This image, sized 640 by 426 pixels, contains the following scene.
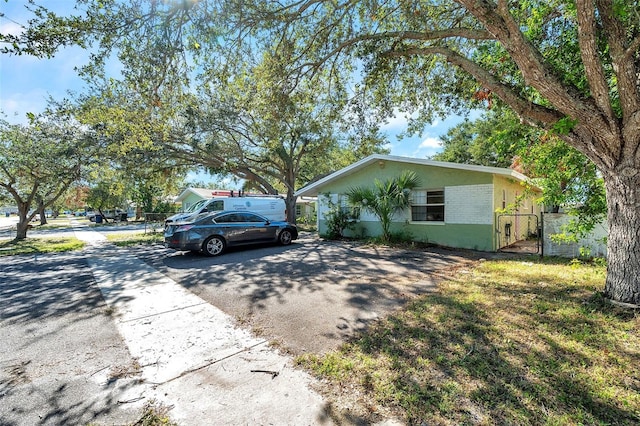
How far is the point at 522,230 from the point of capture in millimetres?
Answer: 12586

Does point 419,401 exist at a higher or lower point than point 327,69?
lower

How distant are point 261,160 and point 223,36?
1388 cm

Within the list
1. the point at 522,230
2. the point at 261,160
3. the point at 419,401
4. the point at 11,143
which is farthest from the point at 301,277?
the point at 11,143

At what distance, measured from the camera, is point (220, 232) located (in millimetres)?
9734

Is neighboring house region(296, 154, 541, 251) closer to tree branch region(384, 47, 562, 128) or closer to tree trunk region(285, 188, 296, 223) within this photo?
tree branch region(384, 47, 562, 128)

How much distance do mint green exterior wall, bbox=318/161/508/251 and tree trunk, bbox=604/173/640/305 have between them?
5.64 m

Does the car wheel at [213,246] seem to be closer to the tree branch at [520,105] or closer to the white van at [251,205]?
the white van at [251,205]

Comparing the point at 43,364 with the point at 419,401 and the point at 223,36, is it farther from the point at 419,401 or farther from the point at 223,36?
the point at 223,36

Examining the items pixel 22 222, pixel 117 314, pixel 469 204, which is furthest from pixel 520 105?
pixel 22 222

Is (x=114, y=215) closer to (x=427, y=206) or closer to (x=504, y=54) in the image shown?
(x=427, y=206)

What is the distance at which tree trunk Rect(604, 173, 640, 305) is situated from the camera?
12.7ft

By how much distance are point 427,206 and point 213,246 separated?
790cm

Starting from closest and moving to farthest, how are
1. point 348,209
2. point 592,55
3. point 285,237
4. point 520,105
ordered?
point 592,55 < point 520,105 < point 285,237 < point 348,209

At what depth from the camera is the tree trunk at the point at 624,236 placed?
12.7 feet
